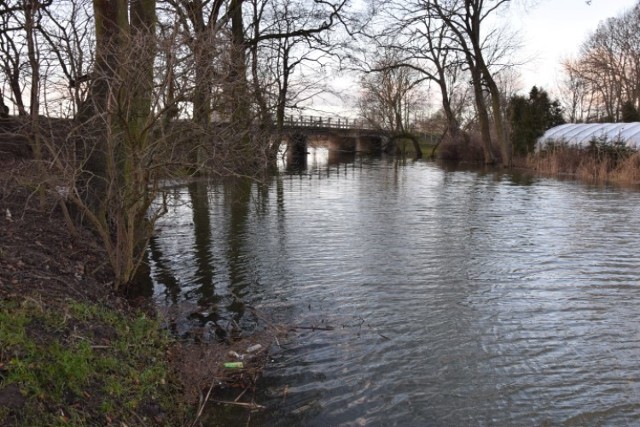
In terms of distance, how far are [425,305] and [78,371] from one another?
14.2 ft

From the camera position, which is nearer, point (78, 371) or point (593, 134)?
point (78, 371)

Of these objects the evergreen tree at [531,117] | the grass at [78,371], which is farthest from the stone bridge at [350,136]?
the grass at [78,371]

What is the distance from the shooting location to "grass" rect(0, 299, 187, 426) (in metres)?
3.50

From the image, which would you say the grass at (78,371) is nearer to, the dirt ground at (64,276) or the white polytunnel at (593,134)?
the dirt ground at (64,276)

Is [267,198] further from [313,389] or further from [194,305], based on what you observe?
[313,389]

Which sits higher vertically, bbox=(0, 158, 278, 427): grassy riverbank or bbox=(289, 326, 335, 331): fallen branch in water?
bbox=(0, 158, 278, 427): grassy riverbank

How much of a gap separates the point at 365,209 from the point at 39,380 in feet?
40.0

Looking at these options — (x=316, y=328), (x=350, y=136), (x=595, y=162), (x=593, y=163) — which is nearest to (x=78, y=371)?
(x=316, y=328)

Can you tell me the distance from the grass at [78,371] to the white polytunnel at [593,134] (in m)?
27.1

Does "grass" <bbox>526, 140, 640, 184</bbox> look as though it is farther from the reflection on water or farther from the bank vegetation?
the bank vegetation

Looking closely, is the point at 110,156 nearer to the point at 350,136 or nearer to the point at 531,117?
the point at 531,117

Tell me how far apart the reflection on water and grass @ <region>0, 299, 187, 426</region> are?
880 mm

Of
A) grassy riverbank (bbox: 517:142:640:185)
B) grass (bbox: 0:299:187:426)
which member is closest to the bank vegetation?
grass (bbox: 0:299:187:426)

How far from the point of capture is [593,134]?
2906cm
